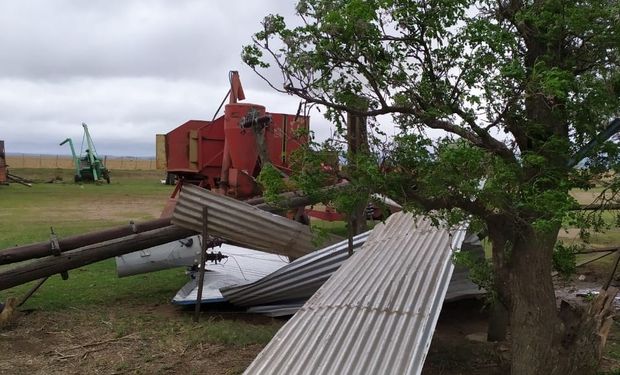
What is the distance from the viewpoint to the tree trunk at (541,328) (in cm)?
409

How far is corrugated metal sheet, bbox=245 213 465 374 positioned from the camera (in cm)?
396

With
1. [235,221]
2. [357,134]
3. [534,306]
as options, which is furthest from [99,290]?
[534,306]

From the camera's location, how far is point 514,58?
339 cm

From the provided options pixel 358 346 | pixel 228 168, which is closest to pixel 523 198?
pixel 358 346

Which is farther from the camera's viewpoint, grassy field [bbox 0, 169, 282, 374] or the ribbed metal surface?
the ribbed metal surface

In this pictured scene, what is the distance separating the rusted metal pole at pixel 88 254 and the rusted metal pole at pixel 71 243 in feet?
0.21

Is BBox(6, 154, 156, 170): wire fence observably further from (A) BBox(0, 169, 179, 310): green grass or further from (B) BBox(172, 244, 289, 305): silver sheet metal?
(B) BBox(172, 244, 289, 305): silver sheet metal

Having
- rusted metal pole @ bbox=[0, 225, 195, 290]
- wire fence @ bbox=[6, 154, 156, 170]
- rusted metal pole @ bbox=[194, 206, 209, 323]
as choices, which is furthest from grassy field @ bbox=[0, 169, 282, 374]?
wire fence @ bbox=[6, 154, 156, 170]

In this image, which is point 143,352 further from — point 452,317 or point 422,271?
point 452,317

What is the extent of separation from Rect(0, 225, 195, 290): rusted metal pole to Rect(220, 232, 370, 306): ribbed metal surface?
1.00m

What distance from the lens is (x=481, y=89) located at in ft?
10.9

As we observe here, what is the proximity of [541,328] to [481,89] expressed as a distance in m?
1.75

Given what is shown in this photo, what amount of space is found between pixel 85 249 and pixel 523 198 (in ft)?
18.4

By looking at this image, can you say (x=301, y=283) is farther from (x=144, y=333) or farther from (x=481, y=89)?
(x=481, y=89)
